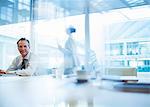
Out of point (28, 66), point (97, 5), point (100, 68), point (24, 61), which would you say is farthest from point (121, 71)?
point (24, 61)

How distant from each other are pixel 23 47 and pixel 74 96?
39.3 inches

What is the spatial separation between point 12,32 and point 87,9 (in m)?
1.68

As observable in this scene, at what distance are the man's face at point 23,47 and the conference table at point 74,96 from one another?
2.46 feet

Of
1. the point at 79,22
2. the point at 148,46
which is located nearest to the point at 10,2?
the point at 79,22

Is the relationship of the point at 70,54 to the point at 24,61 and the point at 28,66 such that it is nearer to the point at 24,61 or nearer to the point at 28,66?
the point at 28,66

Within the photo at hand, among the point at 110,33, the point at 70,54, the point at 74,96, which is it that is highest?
the point at 110,33

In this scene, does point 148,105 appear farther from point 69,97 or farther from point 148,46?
point 148,46

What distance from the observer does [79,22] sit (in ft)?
2.84

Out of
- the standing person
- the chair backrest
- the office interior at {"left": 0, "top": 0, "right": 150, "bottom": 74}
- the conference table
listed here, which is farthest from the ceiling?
the conference table

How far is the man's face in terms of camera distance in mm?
1342

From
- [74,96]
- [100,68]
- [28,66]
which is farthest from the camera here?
[28,66]

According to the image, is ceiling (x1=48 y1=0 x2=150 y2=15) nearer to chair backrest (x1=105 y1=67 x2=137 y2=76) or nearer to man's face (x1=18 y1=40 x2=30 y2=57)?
chair backrest (x1=105 y1=67 x2=137 y2=76)

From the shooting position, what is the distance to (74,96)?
46 cm

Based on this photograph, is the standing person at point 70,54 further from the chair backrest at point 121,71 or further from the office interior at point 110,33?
the chair backrest at point 121,71
